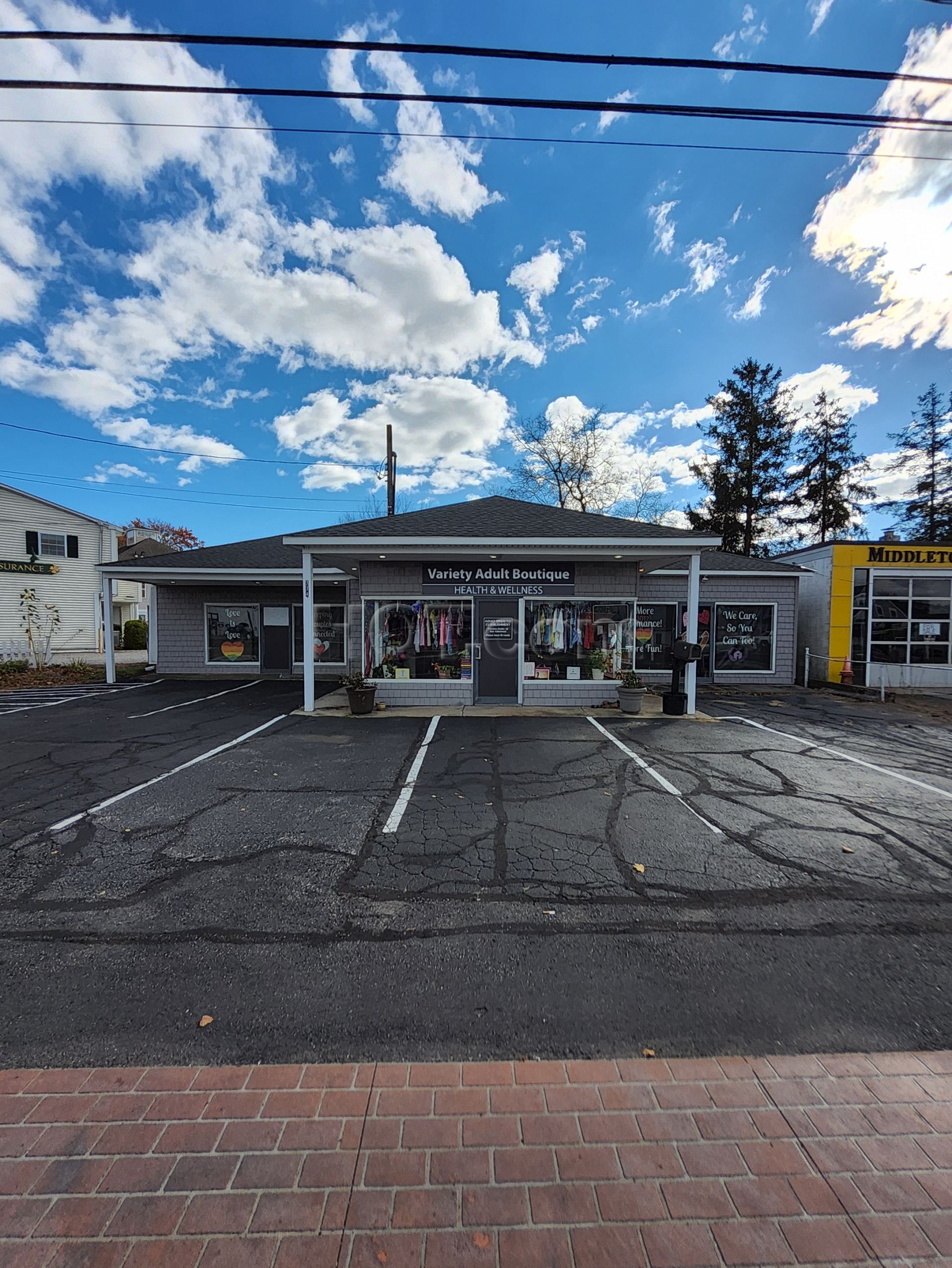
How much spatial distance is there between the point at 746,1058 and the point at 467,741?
5.67 m

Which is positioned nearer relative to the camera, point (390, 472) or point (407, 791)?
point (407, 791)

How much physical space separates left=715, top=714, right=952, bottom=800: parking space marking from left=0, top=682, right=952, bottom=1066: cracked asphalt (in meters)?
0.06

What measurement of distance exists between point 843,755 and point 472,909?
6363mm

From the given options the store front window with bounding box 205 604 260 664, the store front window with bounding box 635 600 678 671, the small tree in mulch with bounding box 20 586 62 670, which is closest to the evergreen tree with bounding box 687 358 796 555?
the store front window with bounding box 635 600 678 671

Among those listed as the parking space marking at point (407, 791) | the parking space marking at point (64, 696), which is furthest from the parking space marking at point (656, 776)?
the parking space marking at point (64, 696)

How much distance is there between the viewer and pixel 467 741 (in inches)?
305

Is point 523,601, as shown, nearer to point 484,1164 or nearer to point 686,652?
point 686,652

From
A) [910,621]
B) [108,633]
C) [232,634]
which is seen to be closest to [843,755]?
[910,621]

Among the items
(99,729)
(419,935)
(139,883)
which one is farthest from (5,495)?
(419,935)

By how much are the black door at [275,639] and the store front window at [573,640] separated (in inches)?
334

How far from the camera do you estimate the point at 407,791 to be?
5.62 meters

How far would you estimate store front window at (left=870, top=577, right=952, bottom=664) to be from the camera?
46.6ft

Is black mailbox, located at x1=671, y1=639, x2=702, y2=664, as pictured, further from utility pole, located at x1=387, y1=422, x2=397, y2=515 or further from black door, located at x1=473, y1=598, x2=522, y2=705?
utility pole, located at x1=387, y1=422, x2=397, y2=515

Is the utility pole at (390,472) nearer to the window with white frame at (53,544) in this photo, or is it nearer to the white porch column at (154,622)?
the white porch column at (154,622)
